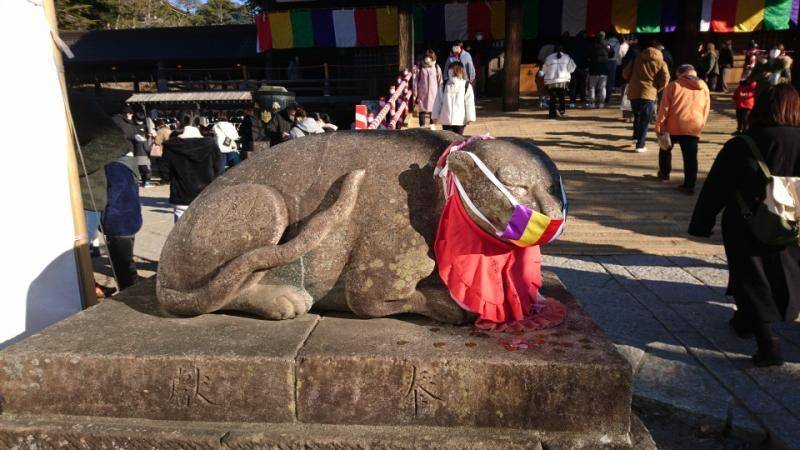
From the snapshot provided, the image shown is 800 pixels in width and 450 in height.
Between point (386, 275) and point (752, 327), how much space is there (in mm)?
2564

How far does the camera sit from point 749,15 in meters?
14.5

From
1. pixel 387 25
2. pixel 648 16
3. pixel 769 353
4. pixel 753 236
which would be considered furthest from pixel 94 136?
pixel 648 16

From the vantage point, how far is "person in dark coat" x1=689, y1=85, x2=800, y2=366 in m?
3.06

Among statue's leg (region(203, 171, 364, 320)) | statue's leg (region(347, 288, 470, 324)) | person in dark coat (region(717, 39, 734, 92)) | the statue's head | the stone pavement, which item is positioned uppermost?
person in dark coat (region(717, 39, 734, 92))

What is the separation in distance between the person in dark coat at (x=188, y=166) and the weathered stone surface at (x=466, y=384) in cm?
411

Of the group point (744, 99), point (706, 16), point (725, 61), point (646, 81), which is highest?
point (706, 16)

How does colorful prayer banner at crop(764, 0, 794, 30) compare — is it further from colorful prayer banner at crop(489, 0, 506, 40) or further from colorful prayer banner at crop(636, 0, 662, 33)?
colorful prayer banner at crop(489, 0, 506, 40)

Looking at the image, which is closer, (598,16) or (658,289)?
(658,289)

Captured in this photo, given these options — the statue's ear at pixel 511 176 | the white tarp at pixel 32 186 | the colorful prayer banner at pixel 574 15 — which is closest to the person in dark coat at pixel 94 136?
the white tarp at pixel 32 186

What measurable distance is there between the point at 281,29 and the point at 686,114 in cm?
1343

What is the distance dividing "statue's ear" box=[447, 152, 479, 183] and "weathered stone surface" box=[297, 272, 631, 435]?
25.9 inches

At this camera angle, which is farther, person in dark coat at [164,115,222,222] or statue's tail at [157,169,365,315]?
person in dark coat at [164,115,222,222]

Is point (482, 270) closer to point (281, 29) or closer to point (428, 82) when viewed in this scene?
point (428, 82)

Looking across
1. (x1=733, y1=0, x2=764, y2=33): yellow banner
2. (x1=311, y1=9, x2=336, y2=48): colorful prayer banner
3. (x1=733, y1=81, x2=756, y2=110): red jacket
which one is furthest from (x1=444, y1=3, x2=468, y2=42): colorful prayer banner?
(x1=733, y1=81, x2=756, y2=110): red jacket
